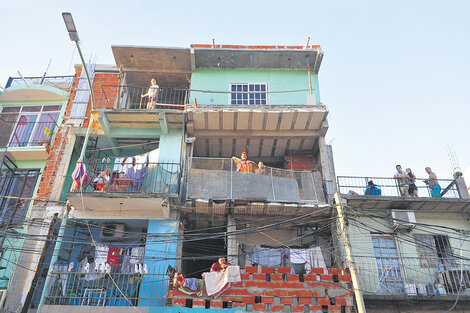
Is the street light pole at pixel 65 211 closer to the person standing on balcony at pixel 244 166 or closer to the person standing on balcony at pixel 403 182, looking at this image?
the person standing on balcony at pixel 244 166

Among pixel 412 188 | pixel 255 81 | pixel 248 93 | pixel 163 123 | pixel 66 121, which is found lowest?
pixel 412 188

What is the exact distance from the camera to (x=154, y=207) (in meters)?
14.7

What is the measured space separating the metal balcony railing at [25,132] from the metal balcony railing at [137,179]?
10.8 feet

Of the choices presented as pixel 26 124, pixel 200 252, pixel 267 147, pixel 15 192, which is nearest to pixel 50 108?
pixel 26 124

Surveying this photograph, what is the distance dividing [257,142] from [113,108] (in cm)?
606

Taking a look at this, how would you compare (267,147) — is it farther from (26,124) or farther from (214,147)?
(26,124)

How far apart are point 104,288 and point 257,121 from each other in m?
8.33

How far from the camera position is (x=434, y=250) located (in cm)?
1530

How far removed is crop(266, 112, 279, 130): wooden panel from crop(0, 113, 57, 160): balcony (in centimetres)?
881

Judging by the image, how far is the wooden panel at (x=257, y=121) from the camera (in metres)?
16.3

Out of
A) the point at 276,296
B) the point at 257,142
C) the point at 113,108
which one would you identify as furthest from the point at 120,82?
the point at 276,296

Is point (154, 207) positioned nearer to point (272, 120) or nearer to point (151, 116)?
point (151, 116)

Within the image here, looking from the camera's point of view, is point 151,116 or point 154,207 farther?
point 151,116

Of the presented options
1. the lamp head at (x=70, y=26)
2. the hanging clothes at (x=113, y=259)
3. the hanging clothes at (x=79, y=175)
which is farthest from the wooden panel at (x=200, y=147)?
the lamp head at (x=70, y=26)
